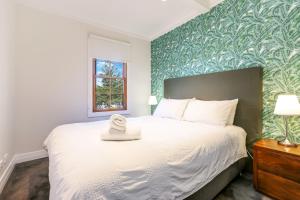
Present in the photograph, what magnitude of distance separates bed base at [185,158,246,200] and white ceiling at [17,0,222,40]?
2566 mm

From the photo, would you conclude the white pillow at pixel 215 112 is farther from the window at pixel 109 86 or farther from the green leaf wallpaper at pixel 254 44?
the window at pixel 109 86

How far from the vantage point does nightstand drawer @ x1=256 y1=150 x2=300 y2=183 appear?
4.94ft

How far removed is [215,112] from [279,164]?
0.89 m

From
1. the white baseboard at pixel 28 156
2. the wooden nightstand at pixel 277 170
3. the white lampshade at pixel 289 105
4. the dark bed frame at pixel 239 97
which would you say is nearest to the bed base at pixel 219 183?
the dark bed frame at pixel 239 97

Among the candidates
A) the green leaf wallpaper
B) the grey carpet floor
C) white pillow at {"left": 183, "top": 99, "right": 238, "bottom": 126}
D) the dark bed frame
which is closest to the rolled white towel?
the dark bed frame

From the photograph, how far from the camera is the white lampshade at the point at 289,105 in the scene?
165 centimetres

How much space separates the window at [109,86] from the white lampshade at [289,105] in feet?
9.91

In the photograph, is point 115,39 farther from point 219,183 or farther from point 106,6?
point 219,183

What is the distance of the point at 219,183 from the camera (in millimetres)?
1699

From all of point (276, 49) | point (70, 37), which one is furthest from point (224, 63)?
point (70, 37)

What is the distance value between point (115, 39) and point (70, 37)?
964 mm

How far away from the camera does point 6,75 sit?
218 centimetres

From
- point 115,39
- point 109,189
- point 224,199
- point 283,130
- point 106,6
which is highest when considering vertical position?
point 106,6

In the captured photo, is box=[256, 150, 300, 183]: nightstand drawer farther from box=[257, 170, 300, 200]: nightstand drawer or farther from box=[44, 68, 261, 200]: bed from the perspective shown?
box=[44, 68, 261, 200]: bed
